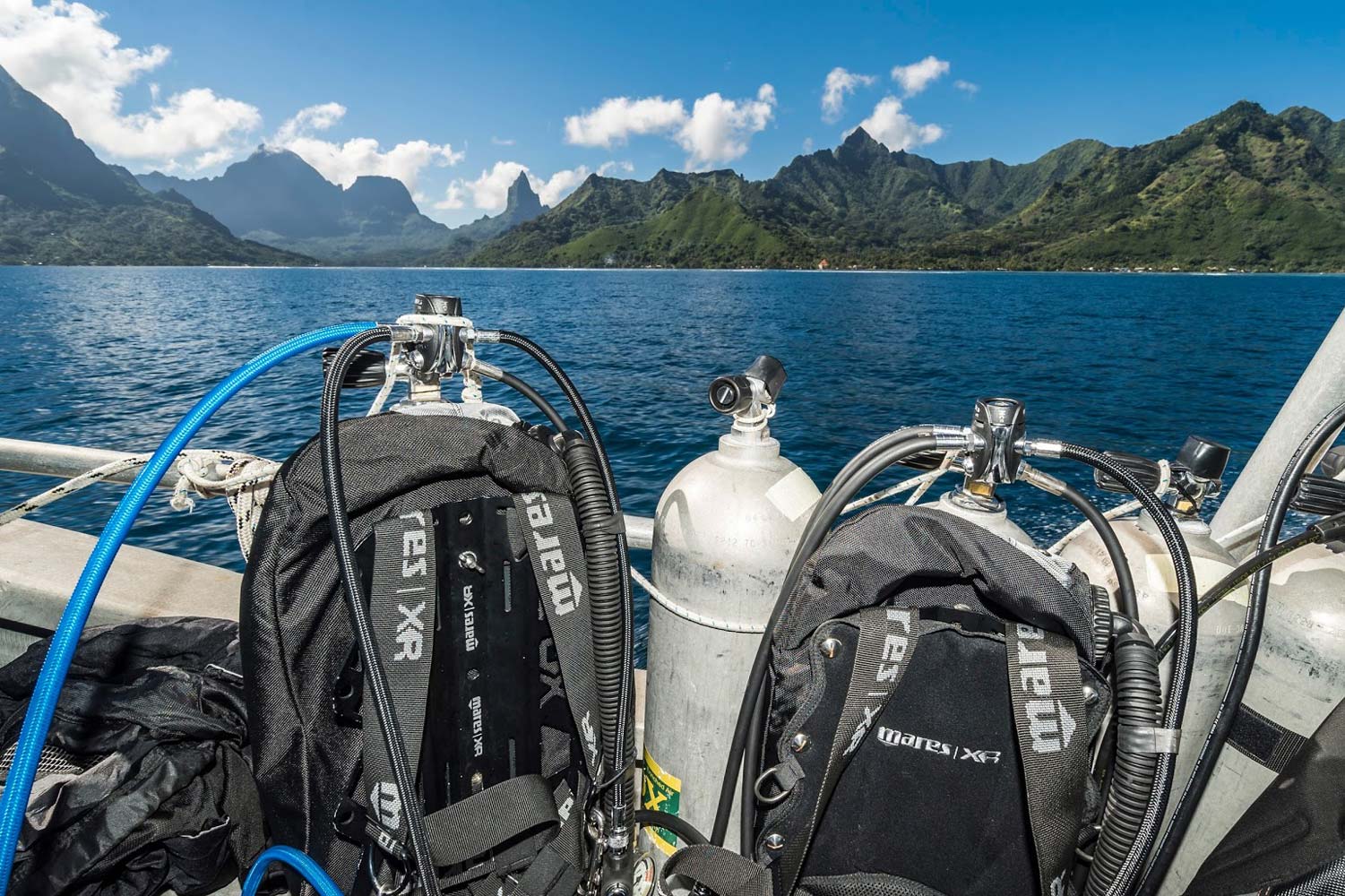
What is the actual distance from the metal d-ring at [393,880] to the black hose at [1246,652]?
5.78ft

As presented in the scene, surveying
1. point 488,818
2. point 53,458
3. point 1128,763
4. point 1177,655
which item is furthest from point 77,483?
point 1177,655

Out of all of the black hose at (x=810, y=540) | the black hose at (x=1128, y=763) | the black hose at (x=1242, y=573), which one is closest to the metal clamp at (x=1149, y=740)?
the black hose at (x=1128, y=763)

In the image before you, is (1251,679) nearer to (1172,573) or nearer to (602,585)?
(1172,573)

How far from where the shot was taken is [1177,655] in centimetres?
140

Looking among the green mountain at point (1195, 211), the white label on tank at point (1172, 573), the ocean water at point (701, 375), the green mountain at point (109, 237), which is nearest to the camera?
the white label on tank at point (1172, 573)

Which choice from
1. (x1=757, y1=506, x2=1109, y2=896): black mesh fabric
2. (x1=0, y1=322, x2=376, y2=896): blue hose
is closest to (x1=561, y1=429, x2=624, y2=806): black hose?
(x1=757, y1=506, x2=1109, y2=896): black mesh fabric

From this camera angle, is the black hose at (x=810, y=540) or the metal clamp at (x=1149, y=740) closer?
the metal clamp at (x=1149, y=740)

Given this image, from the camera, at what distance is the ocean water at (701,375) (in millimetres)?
11586

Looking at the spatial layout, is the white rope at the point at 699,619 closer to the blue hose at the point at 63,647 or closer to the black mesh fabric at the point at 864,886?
the black mesh fabric at the point at 864,886

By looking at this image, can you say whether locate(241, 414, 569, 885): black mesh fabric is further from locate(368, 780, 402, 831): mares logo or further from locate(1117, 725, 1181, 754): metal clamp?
locate(1117, 725, 1181, 754): metal clamp

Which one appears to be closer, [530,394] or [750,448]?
[750,448]

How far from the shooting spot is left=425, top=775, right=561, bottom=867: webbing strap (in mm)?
1420

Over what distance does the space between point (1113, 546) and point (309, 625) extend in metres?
1.84

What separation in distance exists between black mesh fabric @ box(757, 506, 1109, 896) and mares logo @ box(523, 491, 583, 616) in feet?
1.87
